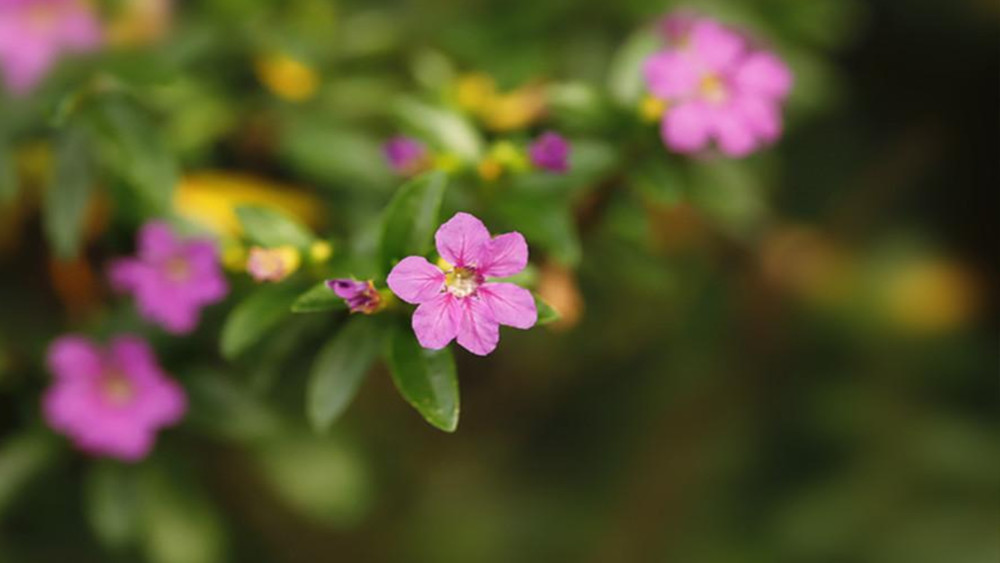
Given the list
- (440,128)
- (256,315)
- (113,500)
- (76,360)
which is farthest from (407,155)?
(113,500)

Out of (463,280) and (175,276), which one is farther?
(175,276)

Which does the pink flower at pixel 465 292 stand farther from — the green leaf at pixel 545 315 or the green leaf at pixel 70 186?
the green leaf at pixel 70 186

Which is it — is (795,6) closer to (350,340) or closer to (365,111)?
(365,111)

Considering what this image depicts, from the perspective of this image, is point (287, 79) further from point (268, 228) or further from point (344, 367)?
point (344, 367)

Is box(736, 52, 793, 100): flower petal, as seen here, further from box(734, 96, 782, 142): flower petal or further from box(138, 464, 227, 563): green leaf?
box(138, 464, 227, 563): green leaf

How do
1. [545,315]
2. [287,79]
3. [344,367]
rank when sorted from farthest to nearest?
[287,79] → [344,367] → [545,315]

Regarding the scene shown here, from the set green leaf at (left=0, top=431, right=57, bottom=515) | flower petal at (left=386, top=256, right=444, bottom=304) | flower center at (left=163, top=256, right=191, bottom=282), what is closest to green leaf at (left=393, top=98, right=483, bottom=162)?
flower center at (left=163, top=256, right=191, bottom=282)

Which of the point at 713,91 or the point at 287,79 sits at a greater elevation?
the point at 287,79
